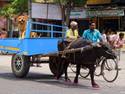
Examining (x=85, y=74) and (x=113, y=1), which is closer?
(x=85, y=74)

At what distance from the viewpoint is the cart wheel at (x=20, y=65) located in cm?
1705

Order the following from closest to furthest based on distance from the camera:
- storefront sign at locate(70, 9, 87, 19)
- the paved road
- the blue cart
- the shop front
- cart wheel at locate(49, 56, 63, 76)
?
the paved road < the blue cart < cart wheel at locate(49, 56, 63, 76) < the shop front < storefront sign at locate(70, 9, 87, 19)

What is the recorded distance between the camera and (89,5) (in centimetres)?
4066

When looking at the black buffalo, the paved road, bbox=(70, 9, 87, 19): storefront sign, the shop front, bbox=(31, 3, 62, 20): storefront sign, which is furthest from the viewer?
bbox=(70, 9, 87, 19): storefront sign

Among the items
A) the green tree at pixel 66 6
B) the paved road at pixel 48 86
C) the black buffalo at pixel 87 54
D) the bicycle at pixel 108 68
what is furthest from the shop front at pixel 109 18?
the black buffalo at pixel 87 54

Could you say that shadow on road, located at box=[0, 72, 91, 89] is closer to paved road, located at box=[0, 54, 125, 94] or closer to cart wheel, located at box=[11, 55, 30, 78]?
paved road, located at box=[0, 54, 125, 94]

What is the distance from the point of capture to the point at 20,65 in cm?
1730

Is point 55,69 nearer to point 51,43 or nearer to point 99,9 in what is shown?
point 51,43

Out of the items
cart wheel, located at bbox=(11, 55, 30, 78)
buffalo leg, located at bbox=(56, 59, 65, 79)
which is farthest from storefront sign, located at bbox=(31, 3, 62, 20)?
buffalo leg, located at bbox=(56, 59, 65, 79)

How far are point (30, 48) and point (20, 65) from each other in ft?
3.38

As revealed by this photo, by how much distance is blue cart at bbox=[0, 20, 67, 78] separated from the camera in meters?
16.6

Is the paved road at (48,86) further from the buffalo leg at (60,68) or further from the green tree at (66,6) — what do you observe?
the green tree at (66,6)

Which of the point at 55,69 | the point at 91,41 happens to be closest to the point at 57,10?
the point at 55,69

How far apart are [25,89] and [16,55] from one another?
10.9ft
